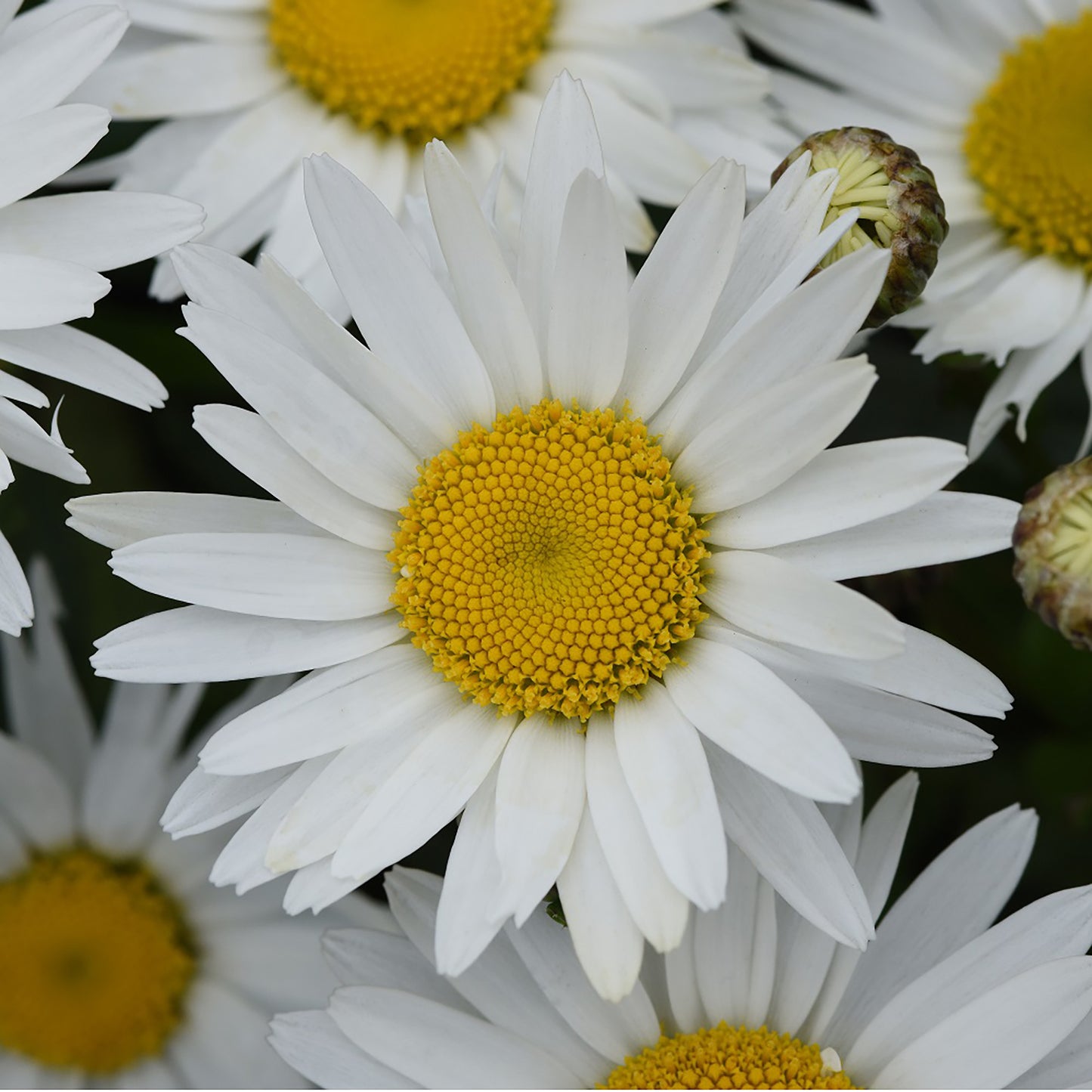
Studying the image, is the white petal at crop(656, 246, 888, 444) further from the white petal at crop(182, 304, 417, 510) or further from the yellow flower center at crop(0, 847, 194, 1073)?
the yellow flower center at crop(0, 847, 194, 1073)

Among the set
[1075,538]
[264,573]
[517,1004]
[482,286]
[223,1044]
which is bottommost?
[223,1044]

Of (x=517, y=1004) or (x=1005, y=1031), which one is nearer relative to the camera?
(x=1005, y=1031)

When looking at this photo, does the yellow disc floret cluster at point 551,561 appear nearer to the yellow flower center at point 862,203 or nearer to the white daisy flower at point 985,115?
the yellow flower center at point 862,203

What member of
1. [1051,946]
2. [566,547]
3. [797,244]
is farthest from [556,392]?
[1051,946]

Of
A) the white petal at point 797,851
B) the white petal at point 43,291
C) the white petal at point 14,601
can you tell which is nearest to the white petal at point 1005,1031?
the white petal at point 797,851

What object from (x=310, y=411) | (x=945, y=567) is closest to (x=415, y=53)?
(x=310, y=411)

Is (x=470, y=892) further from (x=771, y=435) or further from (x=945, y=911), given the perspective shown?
(x=945, y=911)

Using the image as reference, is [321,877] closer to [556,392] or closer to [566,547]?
[566,547]

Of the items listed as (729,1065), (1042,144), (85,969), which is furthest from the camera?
(85,969)

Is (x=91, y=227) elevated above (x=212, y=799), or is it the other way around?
(x=91, y=227)
